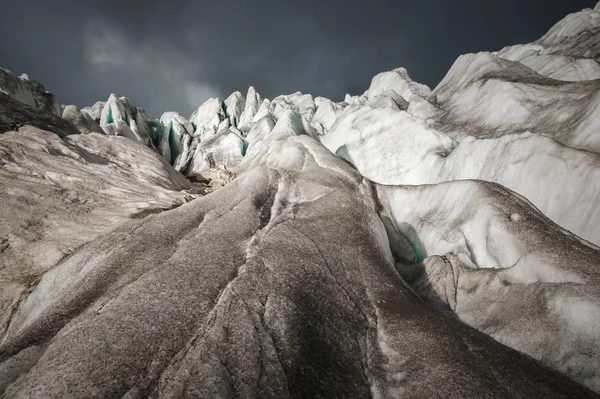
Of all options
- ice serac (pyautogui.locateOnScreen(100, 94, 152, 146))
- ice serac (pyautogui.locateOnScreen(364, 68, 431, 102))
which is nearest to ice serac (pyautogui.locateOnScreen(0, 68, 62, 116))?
ice serac (pyautogui.locateOnScreen(100, 94, 152, 146))

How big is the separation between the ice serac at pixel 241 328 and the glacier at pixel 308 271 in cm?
3

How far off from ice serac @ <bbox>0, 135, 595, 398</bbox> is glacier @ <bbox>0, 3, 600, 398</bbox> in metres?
0.03

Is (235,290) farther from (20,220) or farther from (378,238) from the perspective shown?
(20,220)

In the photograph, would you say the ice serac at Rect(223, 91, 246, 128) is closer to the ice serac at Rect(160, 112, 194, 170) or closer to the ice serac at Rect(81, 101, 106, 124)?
the ice serac at Rect(160, 112, 194, 170)

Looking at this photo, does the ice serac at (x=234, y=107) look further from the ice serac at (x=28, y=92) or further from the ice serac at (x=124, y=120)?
the ice serac at (x=28, y=92)

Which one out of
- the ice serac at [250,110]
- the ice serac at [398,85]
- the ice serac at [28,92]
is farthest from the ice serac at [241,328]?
the ice serac at [250,110]

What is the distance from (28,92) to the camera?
32062 mm

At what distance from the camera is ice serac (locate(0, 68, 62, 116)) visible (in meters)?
29.7

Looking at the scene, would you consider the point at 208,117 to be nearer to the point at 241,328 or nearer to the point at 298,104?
the point at 298,104

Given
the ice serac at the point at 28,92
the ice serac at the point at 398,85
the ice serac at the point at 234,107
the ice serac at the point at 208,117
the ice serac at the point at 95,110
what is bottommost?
the ice serac at the point at 28,92

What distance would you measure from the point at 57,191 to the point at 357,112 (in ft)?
74.0

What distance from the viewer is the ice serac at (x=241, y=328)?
161 inches

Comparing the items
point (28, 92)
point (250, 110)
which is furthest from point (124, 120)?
point (250, 110)

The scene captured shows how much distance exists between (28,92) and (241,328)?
4256cm
